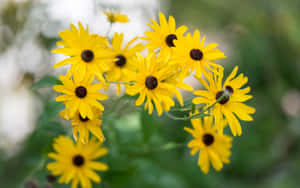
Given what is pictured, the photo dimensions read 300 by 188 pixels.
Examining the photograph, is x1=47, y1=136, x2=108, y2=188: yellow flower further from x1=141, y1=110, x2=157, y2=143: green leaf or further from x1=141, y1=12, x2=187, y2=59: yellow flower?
x1=141, y1=12, x2=187, y2=59: yellow flower

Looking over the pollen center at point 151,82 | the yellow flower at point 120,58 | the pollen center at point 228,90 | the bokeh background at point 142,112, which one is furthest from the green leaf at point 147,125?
the pollen center at point 228,90

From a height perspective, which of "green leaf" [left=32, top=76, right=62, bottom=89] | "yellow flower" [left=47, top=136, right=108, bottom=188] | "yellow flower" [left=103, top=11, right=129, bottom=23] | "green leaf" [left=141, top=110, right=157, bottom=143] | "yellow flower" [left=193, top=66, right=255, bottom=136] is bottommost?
"yellow flower" [left=47, top=136, right=108, bottom=188]

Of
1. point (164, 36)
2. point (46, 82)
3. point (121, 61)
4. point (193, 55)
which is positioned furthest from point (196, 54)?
point (46, 82)

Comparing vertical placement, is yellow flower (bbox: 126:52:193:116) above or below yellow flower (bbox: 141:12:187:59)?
below

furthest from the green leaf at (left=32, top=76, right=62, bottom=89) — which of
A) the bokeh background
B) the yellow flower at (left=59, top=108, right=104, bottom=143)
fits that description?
the yellow flower at (left=59, top=108, right=104, bottom=143)

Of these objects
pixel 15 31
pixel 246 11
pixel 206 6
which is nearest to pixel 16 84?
pixel 15 31

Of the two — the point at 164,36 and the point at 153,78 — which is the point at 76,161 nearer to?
the point at 153,78
